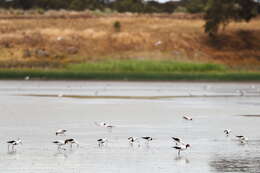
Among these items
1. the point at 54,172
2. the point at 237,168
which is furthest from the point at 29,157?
the point at 237,168

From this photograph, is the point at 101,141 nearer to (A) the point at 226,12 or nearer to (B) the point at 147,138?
(B) the point at 147,138

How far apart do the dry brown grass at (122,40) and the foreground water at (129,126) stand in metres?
18.8

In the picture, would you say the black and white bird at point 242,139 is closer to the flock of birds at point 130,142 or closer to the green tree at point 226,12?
the flock of birds at point 130,142

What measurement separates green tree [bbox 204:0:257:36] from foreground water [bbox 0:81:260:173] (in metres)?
20.3

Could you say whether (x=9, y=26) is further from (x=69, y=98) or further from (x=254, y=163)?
(x=254, y=163)

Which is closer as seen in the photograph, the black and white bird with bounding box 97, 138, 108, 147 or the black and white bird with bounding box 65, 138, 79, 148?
the black and white bird with bounding box 65, 138, 79, 148

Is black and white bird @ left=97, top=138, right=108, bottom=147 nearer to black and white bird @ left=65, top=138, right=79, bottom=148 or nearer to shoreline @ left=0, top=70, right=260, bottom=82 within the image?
black and white bird @ left=65, top=138, right=79, bottom=148

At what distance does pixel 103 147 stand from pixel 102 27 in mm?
58107

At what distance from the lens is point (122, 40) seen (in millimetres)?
79812

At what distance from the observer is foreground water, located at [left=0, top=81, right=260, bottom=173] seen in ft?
73.0

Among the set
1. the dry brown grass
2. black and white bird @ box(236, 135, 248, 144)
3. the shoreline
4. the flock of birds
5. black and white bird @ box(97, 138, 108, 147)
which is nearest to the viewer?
the flock of birds

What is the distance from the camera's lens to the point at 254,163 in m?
22.4

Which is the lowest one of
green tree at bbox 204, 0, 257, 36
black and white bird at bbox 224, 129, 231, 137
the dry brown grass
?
the dry brown grass

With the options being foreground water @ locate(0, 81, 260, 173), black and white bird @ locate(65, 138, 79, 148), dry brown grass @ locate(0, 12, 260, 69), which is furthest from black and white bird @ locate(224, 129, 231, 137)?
dry brown grass @ locate(0, 12, 260, 69)
